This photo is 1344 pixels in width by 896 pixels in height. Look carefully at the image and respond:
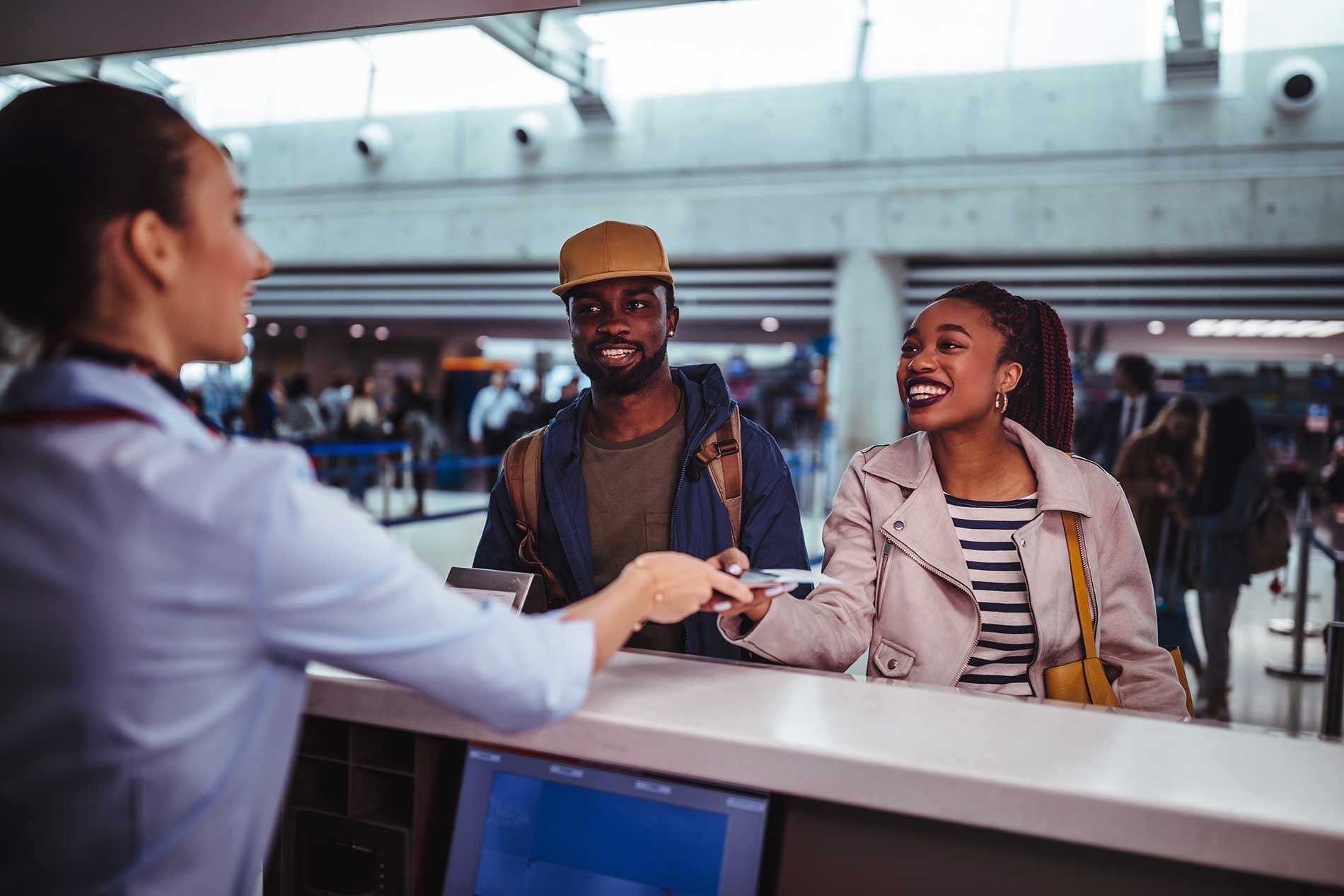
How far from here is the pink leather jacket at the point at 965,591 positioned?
6.22ft

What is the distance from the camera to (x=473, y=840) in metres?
1.40

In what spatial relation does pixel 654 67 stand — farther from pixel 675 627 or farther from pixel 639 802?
pixel 639 802

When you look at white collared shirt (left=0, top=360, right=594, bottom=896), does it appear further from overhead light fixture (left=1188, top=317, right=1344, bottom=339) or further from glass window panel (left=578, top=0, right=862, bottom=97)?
overhead light fixture (left=1188, top=317, right=1344, bottom=339)

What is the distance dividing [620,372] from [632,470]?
0.83 feet

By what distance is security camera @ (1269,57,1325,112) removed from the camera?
32.7ft

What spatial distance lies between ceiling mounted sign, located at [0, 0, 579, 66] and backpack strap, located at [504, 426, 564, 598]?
1.08 meters

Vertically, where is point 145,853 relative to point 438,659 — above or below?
below

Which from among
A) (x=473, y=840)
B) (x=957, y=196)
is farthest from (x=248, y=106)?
(x=473, y=840)

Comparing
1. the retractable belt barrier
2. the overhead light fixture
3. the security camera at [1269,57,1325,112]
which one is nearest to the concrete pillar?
the security camera at [1269,57,1325,112]

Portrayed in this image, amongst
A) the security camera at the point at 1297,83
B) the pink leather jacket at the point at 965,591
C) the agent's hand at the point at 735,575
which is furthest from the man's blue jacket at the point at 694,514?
the security camera at the point at 1297,83

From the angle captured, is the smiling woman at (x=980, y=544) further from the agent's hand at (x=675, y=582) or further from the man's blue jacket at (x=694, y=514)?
the agent's hand at (x=675, y=582)

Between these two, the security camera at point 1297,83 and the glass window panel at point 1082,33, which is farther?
the glass window panel at point 1082,33

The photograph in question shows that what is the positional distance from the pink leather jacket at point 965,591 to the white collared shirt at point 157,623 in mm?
1091

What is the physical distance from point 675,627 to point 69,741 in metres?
1.50
